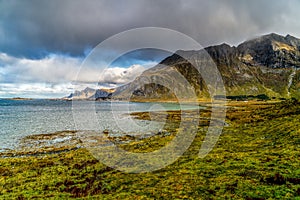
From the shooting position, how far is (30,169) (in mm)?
29547

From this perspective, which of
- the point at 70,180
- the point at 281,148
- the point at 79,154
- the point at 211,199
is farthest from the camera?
the point at 79,154

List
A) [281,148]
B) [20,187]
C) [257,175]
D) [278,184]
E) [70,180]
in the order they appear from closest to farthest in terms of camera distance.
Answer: [278,184] → [257,175] → [20,187] → [70,180] → [281,148]

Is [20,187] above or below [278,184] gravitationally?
below

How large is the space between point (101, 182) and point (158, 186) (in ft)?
21.7

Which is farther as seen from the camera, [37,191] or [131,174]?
[131,174]

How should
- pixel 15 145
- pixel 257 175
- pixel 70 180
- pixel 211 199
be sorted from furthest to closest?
1. pixel 15 145
2. pixel 70 180
3. pixel 257 175
4. pixel 211 199

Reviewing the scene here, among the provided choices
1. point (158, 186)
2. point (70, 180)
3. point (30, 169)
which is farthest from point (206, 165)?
point (30, 169)

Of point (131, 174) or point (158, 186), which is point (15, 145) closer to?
point (131, 174)

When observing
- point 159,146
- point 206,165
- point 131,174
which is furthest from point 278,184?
point 159,146

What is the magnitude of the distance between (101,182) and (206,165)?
12.5 m

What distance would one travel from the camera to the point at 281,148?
95.7 feet

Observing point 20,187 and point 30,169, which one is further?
point 30,169

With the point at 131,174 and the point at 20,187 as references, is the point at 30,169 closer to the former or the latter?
the point at 20,187

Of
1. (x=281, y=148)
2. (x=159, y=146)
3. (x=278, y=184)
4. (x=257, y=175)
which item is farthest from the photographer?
(x=159, y=146)
